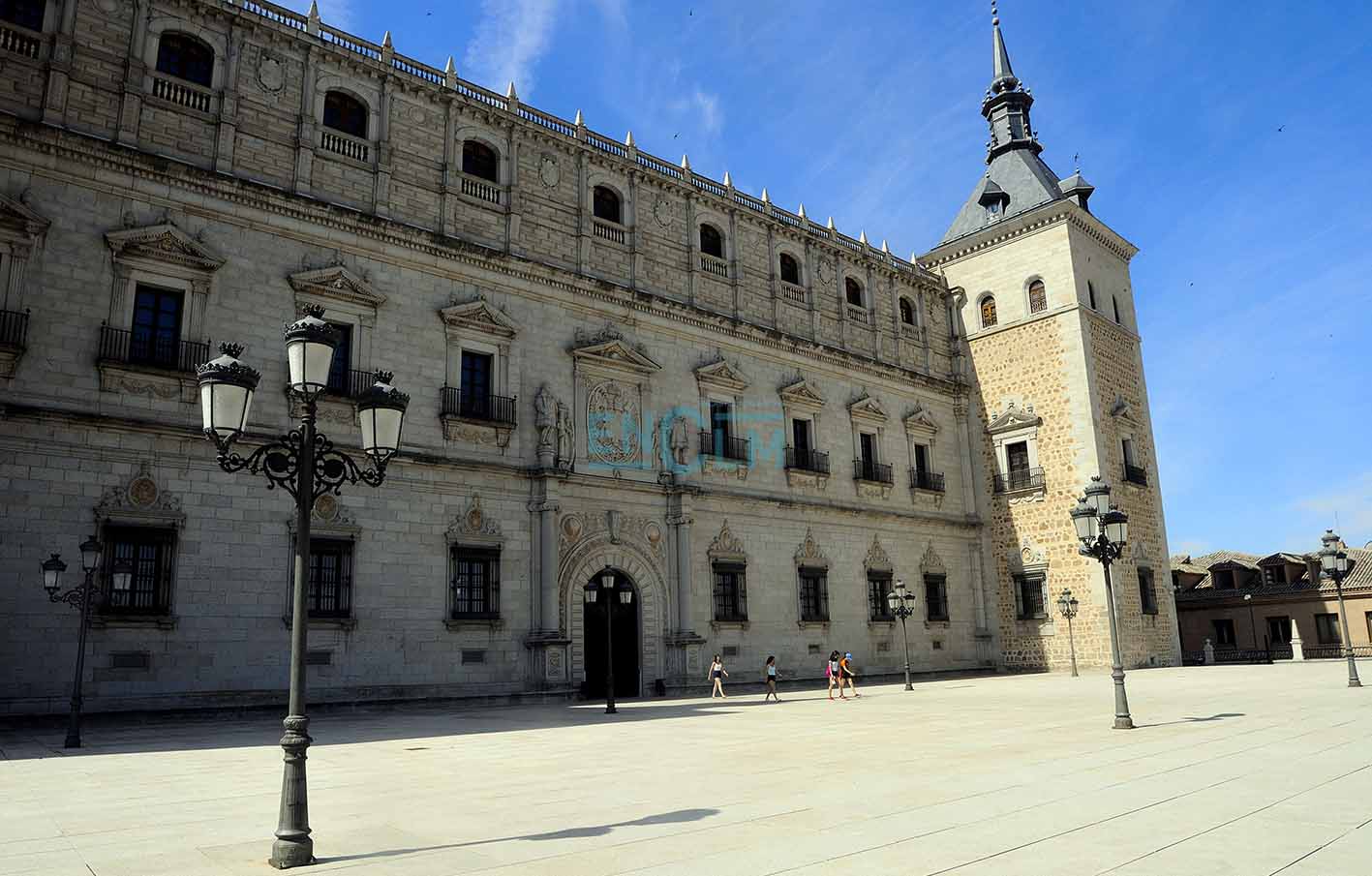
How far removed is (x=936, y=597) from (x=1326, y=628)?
25716 millimetres

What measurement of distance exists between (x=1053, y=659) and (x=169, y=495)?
28541mm

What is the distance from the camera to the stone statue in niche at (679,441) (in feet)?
86.7

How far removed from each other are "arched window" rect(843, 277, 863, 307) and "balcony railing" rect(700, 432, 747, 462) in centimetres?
869

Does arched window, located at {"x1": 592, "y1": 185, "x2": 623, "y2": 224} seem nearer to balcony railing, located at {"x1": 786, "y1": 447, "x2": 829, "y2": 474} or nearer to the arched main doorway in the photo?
balcony railing, located at {"x1": 786, "y1": 447, "x2": 829, "y2": 474}

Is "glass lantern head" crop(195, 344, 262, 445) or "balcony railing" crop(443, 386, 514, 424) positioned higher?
"balcony railing" crop(443, 386, 514, 424)

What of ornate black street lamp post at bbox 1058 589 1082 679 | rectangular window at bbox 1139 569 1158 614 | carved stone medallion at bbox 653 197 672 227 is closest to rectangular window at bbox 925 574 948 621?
ornate black street lamp post at bbox 1058 589 1082 679

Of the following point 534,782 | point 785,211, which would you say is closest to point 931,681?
point 785,211

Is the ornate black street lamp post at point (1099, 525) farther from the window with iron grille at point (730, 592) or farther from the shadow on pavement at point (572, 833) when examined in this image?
the window with iron grille at point (730, 592)

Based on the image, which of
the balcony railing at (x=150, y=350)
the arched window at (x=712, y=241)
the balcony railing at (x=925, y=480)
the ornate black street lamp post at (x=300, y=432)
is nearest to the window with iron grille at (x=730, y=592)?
the balcony railing at (x=925, y=480)

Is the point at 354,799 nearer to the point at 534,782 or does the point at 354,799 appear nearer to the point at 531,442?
the point at 534,782

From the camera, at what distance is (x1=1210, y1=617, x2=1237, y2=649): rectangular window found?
1940 inches

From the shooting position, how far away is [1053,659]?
33.2 metres

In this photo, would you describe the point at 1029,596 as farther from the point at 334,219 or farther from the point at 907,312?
the point at 334,219

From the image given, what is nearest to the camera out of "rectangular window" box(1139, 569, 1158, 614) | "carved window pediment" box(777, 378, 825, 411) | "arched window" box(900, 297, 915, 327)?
"carved window pediment" box(777, 378, 825, 411)
